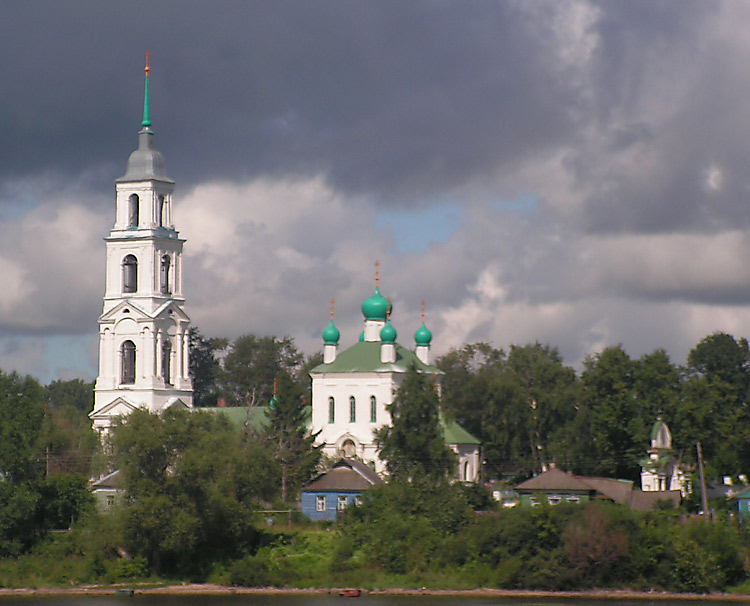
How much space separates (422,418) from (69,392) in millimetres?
67659

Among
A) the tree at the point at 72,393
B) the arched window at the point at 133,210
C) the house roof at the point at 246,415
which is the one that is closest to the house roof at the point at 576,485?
the house roof at the point at 246,415

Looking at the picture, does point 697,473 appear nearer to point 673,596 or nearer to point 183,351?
point 673,596

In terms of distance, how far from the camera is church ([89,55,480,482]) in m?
77.1

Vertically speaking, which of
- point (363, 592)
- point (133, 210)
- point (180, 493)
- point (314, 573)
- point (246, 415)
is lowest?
point (363, 592)

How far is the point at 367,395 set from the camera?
77312mm

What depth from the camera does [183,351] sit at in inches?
3140

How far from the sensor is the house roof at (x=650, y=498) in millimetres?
64125

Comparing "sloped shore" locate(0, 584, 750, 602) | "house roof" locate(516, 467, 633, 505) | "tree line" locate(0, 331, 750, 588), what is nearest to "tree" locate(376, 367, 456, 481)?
"tree line" locate(0, 331, 750, 588)

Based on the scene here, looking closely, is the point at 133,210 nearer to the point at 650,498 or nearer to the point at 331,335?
the point at 331,335

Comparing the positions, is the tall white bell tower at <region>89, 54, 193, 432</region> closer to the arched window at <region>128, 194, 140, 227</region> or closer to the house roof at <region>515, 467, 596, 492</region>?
the arched window at <region>128, 194, 140, 227</region>

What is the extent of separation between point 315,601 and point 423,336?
30.9 meters

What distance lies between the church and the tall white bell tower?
47mm

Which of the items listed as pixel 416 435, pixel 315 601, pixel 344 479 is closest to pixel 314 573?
pixel 315 601

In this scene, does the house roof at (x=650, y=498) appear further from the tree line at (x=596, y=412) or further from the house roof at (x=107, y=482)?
the house roof at (x=107, y=482)
